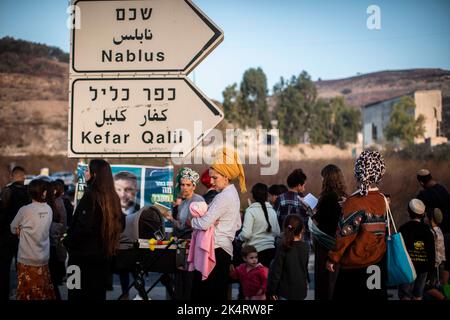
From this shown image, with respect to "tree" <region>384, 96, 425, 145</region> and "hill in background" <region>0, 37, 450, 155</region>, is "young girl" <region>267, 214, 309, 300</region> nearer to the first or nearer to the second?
"tree" <region>384, 96, 425, 145</region>

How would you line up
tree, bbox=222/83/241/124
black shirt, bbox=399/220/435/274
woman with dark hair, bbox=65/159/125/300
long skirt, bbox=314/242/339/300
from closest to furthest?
woman with dark hair, bbox=65/159/125/300, black shirt, bbox=399/220/435/274, long skirt, bbox=314/242/339/300, tree, bbox=222/83/241/124

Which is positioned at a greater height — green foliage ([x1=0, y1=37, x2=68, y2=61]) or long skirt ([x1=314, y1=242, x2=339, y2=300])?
green foliage ([x1=0, y1=37, x2=68, y2=61])

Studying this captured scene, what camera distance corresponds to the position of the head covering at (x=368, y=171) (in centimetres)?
668

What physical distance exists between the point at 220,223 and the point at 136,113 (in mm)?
1613

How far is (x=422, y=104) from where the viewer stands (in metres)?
65.4

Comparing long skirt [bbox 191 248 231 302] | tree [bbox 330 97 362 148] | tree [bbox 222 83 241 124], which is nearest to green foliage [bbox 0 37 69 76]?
tree [bbox 222 83 241 124]

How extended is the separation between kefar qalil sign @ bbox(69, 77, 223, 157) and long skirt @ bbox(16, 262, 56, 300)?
11.9 feet

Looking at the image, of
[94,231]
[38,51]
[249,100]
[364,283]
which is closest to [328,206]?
[364,283]

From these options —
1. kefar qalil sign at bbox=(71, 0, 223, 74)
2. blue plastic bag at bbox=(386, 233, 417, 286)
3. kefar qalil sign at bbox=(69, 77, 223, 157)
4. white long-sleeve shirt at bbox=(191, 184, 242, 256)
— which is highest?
kefar qalil sign at bbox=(71, 0, 223, 74)

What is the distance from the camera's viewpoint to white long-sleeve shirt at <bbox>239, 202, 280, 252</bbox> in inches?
409
